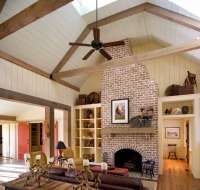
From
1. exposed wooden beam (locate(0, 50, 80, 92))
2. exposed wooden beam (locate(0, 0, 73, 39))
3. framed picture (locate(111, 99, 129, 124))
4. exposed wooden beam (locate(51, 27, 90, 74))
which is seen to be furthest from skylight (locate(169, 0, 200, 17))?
exposed wooden beam (locate(0, 50, 80, 92))

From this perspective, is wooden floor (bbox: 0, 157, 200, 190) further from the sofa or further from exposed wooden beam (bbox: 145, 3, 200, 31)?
exposed wooden beam (bbox: 145, 3, 200, 31)

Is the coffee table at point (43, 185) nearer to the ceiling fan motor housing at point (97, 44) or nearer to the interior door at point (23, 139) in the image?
the ceiling fan motor housing at point (97, 44)

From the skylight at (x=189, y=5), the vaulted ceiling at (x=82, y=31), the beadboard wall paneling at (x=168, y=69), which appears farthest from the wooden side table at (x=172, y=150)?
the skylight at (x=189, y=5)

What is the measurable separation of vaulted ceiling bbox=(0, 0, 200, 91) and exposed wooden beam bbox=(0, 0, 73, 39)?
2cm

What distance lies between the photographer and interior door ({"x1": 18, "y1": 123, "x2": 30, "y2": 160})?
32.7 feet

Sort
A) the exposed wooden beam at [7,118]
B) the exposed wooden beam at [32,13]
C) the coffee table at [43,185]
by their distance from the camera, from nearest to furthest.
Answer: the exposed wooden beam at [32,13] < the coffee table at [43,185] < the exposed wooden beam at [7,118]

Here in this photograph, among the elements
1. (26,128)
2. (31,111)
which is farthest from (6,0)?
(26,128)

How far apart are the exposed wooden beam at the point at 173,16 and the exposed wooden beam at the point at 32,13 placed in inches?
124

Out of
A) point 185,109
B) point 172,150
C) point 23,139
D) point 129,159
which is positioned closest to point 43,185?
point 129,159

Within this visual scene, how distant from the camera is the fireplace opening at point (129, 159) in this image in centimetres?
690

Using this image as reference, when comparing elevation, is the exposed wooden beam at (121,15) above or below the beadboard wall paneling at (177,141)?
above

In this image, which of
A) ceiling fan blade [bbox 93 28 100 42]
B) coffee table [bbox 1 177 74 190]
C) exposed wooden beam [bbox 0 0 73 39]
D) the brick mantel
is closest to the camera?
exposed wooden beam [bbox 0 0 73 39]

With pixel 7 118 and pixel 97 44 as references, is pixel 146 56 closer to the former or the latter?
pixel 97 44

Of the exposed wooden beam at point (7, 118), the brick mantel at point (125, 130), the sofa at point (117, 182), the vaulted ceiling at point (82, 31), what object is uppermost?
the vaulted ceiling at point (82, 31)
